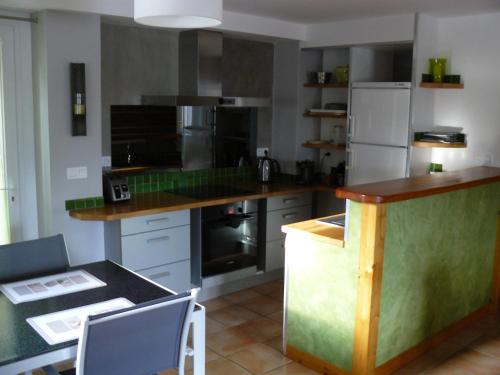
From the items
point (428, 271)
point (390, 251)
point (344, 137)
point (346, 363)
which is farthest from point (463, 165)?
point (346, 363)

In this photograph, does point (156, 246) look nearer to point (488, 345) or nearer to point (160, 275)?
point (160, 275)

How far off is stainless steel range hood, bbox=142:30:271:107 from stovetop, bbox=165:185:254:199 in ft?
2.46

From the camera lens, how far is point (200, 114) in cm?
493

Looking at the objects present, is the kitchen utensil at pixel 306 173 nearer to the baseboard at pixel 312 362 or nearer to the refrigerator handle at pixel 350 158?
the refrigerator handle at pixel 350 158

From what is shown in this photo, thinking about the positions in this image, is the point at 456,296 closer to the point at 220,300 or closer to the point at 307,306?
the point at 307,306

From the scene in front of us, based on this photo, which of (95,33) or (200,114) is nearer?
(95,33)

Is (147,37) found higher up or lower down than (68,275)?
higher up

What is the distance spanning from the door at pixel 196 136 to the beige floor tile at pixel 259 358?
1.83 m

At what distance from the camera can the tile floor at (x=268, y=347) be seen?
3.47 meters

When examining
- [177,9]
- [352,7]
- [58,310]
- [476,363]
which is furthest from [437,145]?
[58,310]

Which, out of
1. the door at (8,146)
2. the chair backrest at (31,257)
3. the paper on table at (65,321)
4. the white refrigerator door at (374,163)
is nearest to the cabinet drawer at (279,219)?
the white refrigerator door at (374,163)

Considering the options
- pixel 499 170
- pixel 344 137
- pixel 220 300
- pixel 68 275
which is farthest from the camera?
pixel 344 137

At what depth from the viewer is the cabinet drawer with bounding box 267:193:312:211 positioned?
492cm

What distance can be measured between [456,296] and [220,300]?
6.09ft
